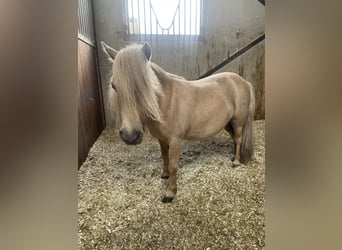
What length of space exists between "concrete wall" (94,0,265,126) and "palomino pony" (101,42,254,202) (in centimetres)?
2

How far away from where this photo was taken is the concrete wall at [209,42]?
0.50 metres

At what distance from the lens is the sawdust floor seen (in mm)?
465

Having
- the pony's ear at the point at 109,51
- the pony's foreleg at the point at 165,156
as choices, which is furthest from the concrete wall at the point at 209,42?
the pony's foreleg at the point at 165,156

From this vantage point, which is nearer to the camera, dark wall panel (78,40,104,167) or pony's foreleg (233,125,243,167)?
dark wall panel (78,40,104,167)

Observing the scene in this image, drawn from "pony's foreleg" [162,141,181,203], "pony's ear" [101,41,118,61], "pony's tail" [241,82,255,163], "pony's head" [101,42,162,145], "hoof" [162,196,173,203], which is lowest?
"hoof" [162,196,173,203]

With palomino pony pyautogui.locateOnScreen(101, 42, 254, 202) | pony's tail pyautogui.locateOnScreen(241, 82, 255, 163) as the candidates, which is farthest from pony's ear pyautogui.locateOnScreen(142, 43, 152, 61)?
pony's tail pyautogui.locateOnScreen(241, 82, 255, 163)

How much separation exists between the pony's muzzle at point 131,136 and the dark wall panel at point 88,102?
0.07 meters

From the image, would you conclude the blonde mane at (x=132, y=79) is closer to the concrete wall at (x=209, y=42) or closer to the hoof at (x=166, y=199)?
the concrete wall at (x=209, y=42)

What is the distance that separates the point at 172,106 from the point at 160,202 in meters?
0.22

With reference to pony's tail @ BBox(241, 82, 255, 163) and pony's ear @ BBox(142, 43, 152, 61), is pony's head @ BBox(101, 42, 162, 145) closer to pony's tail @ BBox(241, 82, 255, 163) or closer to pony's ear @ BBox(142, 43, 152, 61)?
pony's ear @ BBox(142, 43, 152, 61)
